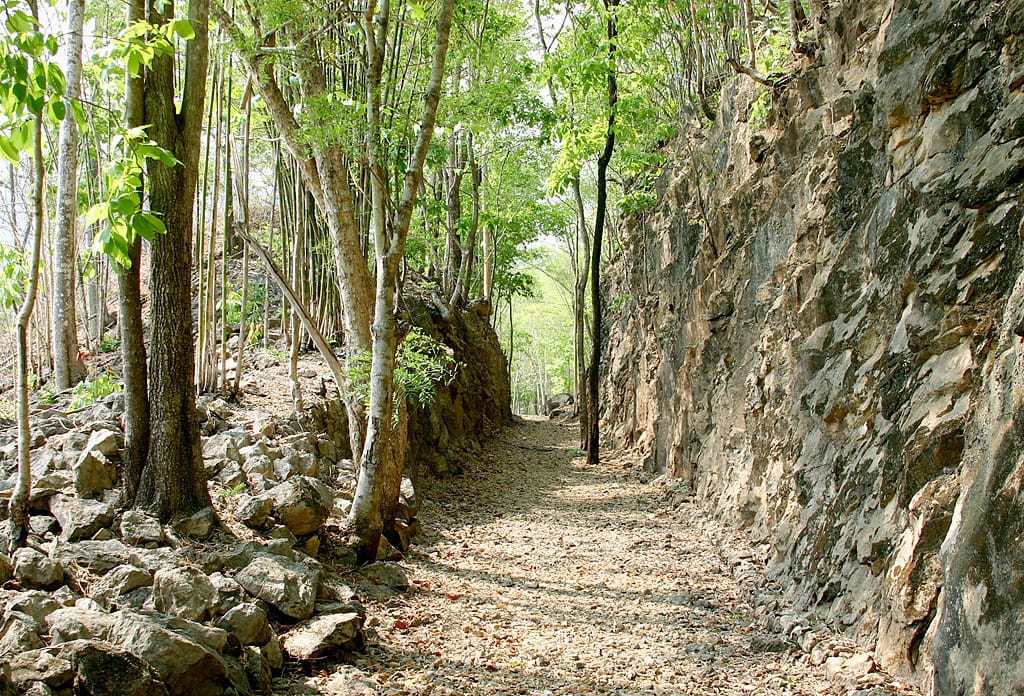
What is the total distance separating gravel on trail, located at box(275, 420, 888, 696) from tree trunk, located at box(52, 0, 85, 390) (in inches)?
150

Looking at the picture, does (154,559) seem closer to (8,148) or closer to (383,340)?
(383,340)

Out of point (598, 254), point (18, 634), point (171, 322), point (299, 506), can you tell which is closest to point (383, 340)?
point (299, 506)

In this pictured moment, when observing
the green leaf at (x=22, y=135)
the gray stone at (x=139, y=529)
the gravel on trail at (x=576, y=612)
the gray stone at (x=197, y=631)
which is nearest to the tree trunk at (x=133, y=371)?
the gray stone at (x=139, y=529)

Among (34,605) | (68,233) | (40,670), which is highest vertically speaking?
(68,233)

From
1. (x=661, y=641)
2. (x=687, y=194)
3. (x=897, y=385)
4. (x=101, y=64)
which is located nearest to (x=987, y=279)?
(x=897, y=385)

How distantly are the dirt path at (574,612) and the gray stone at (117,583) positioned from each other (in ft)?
3.75

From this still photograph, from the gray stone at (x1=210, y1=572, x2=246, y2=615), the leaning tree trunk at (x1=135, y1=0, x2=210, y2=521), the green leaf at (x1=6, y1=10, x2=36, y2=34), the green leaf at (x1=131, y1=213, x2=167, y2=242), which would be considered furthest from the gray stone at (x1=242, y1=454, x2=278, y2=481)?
the green leaf at (x1=6, y1=10, x2=36, y2=34)

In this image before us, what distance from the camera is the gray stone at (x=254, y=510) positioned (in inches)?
213

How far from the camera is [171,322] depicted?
518 cm

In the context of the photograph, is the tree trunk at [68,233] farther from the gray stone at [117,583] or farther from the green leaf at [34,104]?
the green leaf at [34,104]

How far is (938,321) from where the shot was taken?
3961 mm

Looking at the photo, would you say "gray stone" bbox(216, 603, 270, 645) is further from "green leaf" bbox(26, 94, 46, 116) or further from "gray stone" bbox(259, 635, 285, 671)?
"green leaf" bbox(26, 94, 46, 116)

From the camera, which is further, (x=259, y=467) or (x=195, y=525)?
(x=259, y=467)

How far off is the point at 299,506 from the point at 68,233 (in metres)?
3.54
